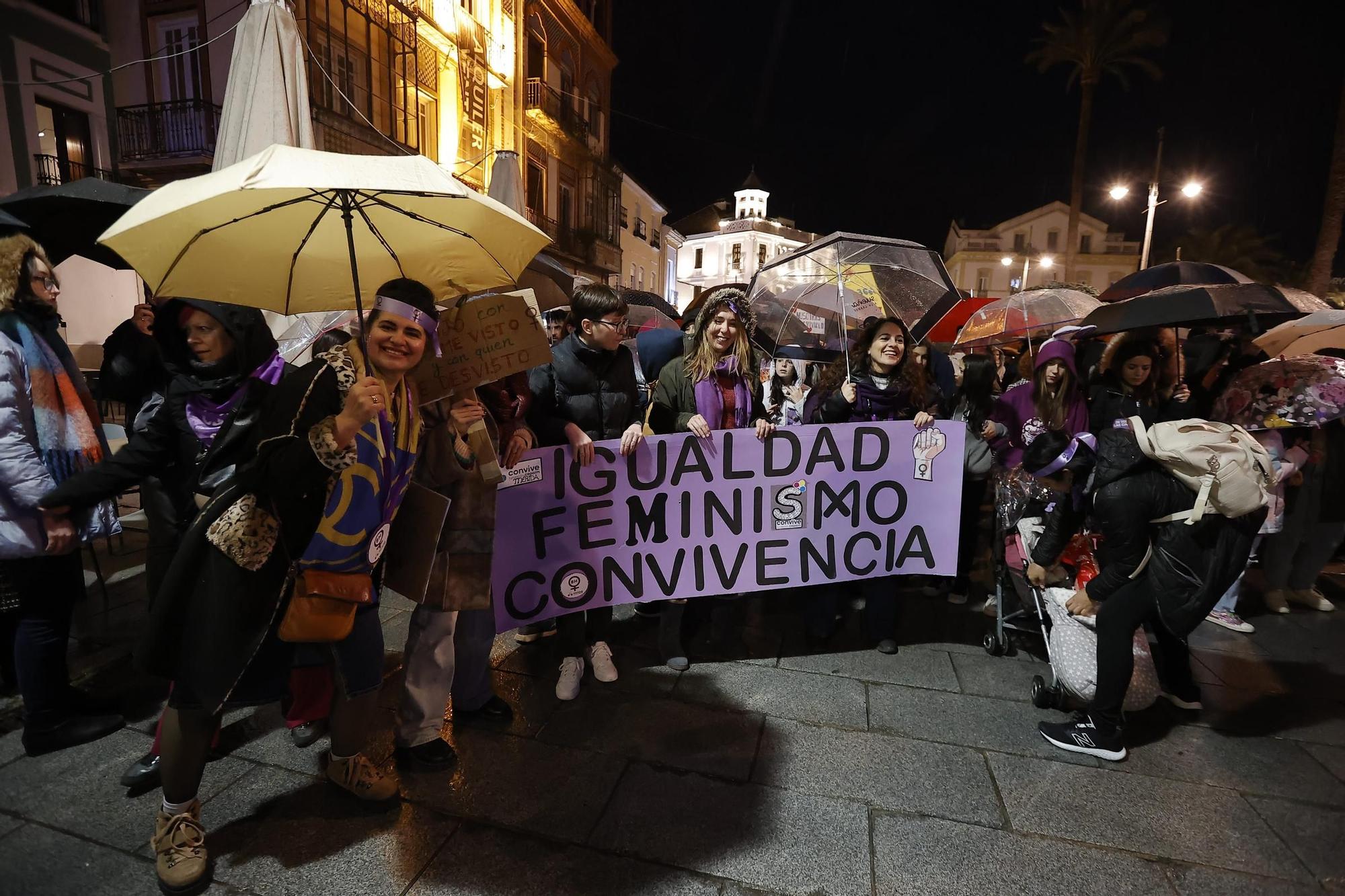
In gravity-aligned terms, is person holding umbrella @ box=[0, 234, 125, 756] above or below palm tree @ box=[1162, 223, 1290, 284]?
below

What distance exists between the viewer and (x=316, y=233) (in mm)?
2369

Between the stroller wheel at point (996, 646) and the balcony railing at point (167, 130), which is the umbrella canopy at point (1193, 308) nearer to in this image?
the stroller wheel at point (996, 646)

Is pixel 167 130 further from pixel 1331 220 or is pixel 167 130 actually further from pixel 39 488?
pixel 1331 220

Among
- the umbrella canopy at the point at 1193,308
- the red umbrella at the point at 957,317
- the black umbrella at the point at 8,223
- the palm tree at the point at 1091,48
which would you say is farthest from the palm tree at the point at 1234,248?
the black umbrella at the point at 8,223

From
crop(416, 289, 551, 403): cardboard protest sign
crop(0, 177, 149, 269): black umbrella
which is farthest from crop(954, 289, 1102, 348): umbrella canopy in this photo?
crop(0, 177, 149, 269): black umbrella

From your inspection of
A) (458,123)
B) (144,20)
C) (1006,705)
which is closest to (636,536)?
(1006,705)

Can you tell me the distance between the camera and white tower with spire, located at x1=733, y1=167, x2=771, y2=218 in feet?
223

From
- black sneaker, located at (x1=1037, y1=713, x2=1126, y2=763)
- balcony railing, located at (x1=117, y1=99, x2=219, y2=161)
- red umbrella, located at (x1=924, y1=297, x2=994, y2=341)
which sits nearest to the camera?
black sneaker, located at (x1=1037, y1=713, x2=1126, y2=763)

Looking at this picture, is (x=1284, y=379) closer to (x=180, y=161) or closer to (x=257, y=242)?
(x=257, y=242)

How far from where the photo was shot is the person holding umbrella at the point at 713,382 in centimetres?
354

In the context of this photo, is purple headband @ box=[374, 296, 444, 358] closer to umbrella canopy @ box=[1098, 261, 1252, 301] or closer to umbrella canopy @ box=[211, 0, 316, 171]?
umbrella canopy @ box=[211, 0, 316, 171]

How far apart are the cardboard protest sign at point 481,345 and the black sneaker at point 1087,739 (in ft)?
9.21

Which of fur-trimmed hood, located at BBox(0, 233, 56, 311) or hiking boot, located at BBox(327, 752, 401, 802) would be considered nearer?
hiking boot, located at BBox(327, 752, 401, 802)

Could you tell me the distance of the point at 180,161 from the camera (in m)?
11.6
